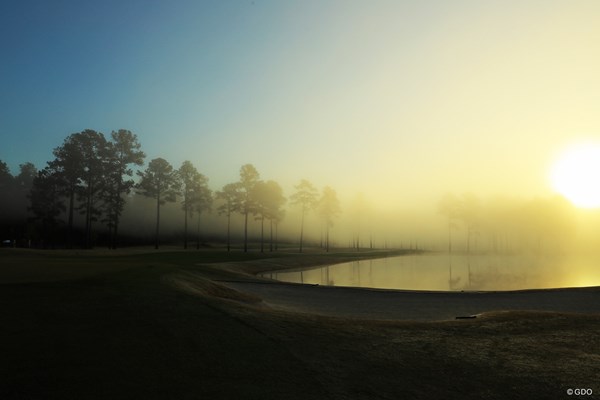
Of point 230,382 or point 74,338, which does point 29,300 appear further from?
point 230,382

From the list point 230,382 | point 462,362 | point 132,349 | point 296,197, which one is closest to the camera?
point 230,382

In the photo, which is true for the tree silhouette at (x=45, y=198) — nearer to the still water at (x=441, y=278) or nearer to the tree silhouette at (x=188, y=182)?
the tree silhouette at (x=188, y=182)

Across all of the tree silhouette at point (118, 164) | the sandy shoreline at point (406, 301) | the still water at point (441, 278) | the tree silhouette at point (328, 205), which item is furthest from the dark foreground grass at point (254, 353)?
the tree silhouette at point (328, 205)

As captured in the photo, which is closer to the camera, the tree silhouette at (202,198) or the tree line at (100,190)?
the tree line at (100,190)

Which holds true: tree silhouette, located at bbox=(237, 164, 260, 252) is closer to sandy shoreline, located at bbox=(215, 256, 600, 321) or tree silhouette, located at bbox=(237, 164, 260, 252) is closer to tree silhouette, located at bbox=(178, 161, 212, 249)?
tree silhouette, located at bbox=(178, 161, 212, 249)

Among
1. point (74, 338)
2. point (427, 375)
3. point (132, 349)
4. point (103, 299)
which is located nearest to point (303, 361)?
point (427, 375)

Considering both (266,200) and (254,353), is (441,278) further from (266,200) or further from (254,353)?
(266,200)

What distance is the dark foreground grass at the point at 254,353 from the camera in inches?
313

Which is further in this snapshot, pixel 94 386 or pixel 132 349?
pixel 132 349

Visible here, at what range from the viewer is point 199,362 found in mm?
9141

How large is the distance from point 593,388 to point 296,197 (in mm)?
93522

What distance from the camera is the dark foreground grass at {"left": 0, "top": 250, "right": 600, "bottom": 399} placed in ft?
26.1

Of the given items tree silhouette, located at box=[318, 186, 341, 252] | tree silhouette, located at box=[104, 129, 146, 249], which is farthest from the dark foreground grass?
tree silhouette, located at box=[318, 186, 341, 252]

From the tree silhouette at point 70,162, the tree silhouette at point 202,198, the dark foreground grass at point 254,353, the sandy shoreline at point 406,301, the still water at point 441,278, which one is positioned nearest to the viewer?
the dark foreground grass at point 254,353
